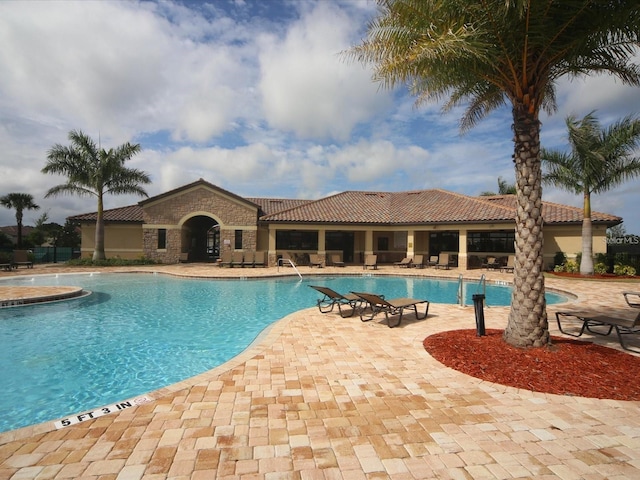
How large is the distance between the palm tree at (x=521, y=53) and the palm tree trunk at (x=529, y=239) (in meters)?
0.02

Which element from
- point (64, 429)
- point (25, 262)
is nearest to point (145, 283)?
point (25, 262)

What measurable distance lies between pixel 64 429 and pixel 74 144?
2843cm

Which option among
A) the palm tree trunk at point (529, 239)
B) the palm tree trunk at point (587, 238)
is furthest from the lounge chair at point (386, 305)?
the palm tree trunk at point (587, 238)

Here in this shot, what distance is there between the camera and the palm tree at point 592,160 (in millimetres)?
17766

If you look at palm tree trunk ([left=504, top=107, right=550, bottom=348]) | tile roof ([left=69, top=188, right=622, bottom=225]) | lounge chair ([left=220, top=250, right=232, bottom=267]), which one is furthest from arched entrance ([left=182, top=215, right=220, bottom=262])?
palm tree trunk ([left=504, top=107, right=550, bottom=348])

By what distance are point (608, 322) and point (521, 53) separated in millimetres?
5559

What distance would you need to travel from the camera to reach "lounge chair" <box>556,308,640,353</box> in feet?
23.1

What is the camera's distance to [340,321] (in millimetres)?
9680

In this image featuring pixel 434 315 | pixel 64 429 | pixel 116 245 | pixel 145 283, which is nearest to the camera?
pixel 64 429

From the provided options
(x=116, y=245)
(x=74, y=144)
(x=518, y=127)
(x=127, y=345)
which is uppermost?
(x=74, y=144)

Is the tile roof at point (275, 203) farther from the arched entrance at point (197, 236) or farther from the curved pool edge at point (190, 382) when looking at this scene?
the curved pool edge at point (190, 382)

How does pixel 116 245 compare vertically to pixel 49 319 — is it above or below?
above

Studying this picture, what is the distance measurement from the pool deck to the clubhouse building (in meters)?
20.8

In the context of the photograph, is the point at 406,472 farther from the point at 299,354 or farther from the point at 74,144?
the point at 74,144
